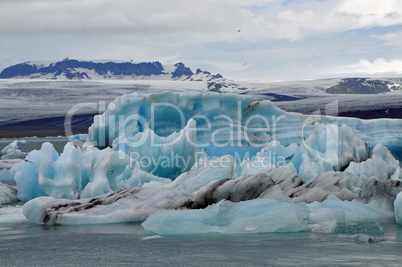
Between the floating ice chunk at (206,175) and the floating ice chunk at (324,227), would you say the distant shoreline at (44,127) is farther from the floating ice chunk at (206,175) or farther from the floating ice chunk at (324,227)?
the floating ice chunk at (324,227)

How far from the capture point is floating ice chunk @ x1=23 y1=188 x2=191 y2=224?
28.8 ft

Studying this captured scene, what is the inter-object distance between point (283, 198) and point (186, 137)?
6090mm

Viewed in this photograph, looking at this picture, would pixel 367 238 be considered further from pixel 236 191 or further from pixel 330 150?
pixel 330 150

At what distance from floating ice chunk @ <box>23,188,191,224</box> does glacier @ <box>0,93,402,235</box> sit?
2 cm

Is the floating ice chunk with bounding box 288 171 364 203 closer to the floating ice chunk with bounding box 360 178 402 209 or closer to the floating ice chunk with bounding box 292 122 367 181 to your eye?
the floating ice chunk with bounding box 360 178 402 209

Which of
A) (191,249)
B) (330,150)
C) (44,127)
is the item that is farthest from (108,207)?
(44,127)

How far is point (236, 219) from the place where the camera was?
25.9ft

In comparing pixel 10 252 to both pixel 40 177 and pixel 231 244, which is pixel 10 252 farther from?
pixel 40 177

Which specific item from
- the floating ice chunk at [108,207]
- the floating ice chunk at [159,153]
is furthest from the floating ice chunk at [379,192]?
the floating ice chunk at [159,153]

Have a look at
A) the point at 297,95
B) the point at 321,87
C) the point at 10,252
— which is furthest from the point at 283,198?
the point at 321,87

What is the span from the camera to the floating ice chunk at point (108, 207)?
8773mm

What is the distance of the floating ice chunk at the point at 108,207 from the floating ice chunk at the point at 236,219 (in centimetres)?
104

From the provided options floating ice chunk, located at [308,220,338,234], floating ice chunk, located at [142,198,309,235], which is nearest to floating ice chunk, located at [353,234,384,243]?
floating ice chunk, located at [308,220,338,234]

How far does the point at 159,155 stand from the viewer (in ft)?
46.7
